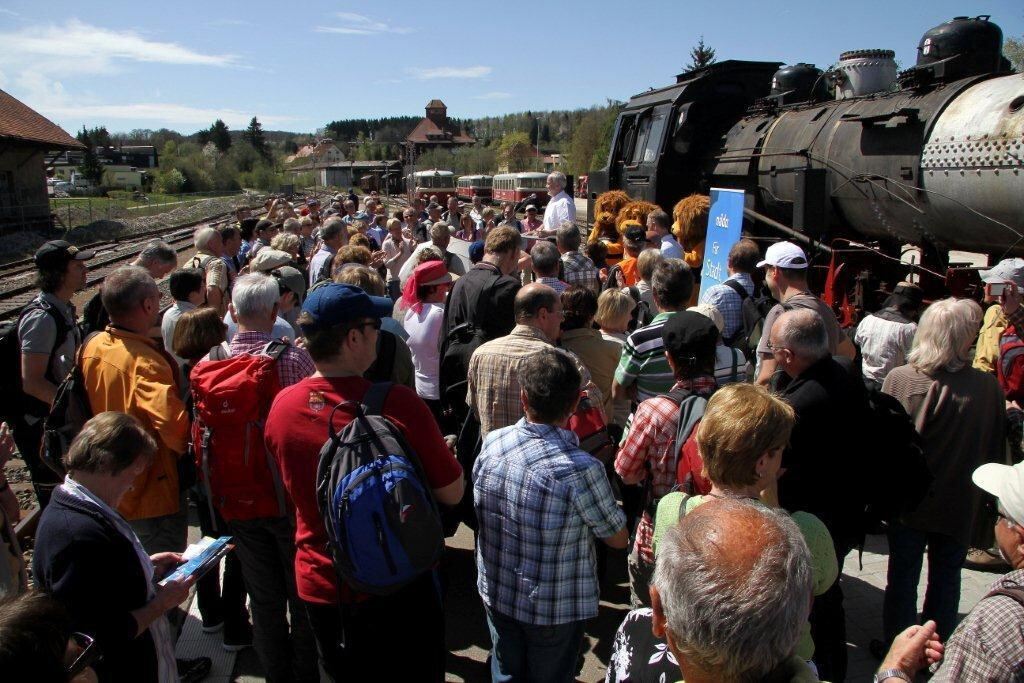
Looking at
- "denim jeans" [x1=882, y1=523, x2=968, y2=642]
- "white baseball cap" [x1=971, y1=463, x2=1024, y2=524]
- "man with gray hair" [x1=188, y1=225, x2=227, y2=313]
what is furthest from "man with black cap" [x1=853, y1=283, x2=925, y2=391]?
"man with gray hair" [x1=188, y1=225, x2=227, y2=313]

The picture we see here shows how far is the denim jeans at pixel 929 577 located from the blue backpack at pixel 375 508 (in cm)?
237

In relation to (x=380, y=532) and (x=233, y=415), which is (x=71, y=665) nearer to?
(x=380, y=532)

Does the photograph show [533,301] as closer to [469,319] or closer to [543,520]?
[469,319]

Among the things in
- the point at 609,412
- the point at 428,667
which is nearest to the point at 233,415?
the point at 428,667

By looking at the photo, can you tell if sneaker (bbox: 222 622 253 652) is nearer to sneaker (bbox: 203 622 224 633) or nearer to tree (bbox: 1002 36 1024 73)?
sneaker (bbox: 203 622 224 633)

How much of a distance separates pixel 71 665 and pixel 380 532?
0.85 metres

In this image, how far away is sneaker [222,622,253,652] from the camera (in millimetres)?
3689

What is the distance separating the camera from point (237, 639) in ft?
12.1

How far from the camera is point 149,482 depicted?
325 centimetres

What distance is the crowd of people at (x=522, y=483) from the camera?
1.66 meters

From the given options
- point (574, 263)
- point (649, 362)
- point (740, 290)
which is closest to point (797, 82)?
point (574, 263)

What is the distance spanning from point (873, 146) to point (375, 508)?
639 centimetres

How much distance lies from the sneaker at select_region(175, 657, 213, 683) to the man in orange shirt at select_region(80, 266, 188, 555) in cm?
59

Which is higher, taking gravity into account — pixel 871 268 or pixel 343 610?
pixel 871 268
